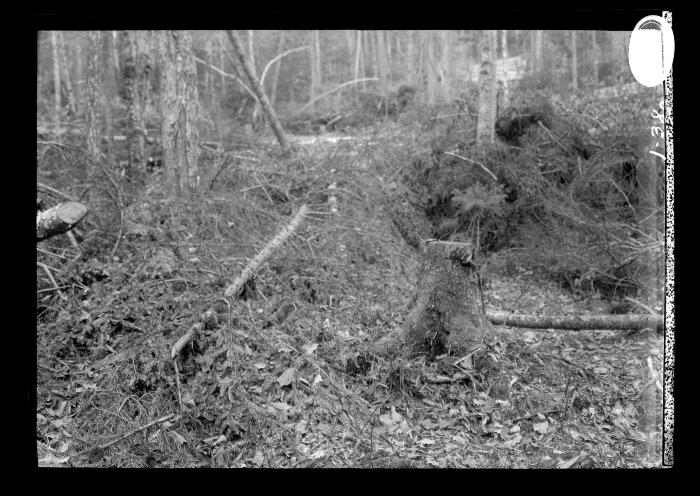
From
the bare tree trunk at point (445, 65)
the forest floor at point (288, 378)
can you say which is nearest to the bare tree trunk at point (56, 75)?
the bare tree trunk at point (445, 65)

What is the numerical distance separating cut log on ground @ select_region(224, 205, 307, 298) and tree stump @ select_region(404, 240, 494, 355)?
1333 mm

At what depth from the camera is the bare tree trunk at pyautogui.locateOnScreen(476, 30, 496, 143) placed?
294 inches

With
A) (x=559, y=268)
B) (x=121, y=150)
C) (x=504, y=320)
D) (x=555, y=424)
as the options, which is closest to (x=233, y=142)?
(x=121, y=150)

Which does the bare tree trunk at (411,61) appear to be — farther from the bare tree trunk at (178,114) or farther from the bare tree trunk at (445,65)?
the bare tree trunk at (178,114)

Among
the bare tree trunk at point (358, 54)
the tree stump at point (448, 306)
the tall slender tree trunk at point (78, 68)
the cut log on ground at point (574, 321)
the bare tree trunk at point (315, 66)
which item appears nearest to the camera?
the tree stump at point (448, 306)

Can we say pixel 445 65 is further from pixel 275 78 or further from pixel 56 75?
pixel 56 75

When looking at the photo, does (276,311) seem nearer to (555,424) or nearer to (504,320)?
(504,320)

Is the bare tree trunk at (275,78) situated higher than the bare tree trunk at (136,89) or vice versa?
the bare tree trunk at (275,78)

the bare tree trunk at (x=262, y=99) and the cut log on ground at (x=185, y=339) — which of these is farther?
the bare tree trunk at (x=262, y=99)

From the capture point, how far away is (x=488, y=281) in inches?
231

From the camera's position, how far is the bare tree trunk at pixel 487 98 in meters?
7.46

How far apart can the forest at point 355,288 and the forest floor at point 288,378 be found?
14 mm

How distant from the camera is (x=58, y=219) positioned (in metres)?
3.38

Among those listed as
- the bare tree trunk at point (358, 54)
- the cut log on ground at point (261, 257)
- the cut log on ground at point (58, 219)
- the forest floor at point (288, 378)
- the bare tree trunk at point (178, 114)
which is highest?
the bare tree trunk at point (358, 54)
